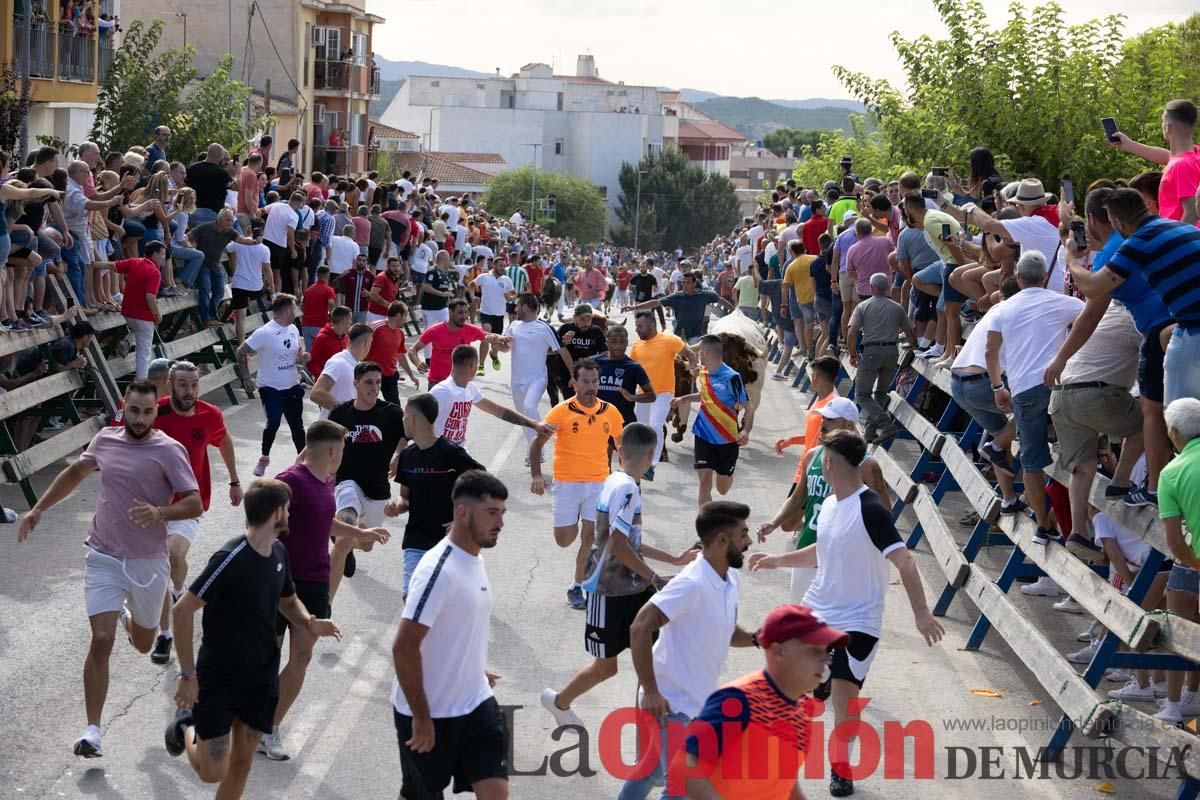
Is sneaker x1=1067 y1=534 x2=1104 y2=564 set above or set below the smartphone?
below

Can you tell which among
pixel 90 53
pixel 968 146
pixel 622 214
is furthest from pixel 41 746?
pixel 622 214

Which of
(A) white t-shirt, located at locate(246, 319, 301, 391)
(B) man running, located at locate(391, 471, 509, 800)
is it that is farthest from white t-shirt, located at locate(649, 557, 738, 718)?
(A) white t-shirt, located at locate(246, 319, 301, 391)

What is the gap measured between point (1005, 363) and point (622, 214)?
124 meters

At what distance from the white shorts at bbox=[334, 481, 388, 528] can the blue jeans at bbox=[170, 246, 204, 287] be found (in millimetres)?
10999

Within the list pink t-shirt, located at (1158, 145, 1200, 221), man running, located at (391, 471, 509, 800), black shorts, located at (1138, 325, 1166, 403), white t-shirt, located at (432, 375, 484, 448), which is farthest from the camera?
white t-shirt, located at (432, 375, 484, 448)

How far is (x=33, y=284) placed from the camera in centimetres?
1658

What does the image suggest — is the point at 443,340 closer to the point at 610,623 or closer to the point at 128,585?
the point at 128,585

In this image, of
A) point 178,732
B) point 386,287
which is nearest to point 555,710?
point 178,732

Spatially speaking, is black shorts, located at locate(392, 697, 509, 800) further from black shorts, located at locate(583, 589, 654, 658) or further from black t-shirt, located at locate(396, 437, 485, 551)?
black t-shirt, located at locate(396, 437, 485, 551)

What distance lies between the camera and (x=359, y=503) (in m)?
11.3

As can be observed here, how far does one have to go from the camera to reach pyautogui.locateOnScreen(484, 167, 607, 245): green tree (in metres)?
120

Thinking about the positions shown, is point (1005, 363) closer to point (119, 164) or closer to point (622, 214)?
point (119, 164)

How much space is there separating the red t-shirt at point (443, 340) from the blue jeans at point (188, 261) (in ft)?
19.8

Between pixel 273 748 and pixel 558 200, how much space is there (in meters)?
116
